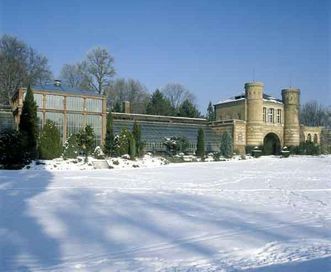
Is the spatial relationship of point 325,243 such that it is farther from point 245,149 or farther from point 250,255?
point 245,149

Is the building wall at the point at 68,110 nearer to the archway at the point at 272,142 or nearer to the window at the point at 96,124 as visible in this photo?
the window at the point at 96,124

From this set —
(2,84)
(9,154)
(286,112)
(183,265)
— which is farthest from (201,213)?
(286,112)

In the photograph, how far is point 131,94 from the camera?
6266 cm

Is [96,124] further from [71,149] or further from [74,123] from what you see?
[71,149]

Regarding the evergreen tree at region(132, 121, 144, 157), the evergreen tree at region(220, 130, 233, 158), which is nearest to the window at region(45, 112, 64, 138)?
the evergreen tree at region(132, 121, 144, 157)

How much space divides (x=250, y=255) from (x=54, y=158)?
71.7 ft

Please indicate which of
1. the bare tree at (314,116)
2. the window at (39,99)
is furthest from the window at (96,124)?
the bare tree at (314,116)

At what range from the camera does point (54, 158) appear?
25500 mm

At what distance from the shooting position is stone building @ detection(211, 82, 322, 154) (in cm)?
4684

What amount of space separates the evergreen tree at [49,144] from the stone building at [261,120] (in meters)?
24.6

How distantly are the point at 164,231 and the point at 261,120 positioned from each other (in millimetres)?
43252

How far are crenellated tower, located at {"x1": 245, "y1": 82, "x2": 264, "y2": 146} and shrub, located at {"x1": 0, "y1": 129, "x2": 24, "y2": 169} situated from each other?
30.9 meters

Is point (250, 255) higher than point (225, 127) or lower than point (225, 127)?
lower

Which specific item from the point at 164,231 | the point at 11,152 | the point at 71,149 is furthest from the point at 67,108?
the point at 164,231
